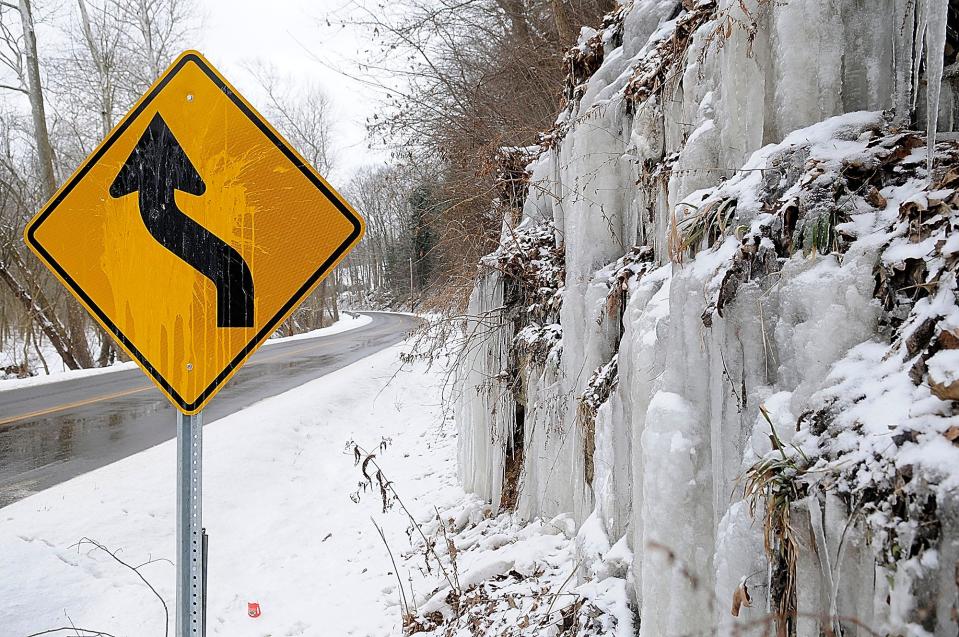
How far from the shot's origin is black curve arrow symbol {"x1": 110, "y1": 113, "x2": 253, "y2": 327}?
2.07 metres

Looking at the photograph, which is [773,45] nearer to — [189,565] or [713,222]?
[713,222]

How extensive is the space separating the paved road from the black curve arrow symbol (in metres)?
4.91

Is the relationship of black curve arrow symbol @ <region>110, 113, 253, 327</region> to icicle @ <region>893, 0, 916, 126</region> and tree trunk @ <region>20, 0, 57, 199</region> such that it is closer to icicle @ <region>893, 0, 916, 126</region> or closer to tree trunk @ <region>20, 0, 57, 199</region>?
icicle @ <region>893, 0, 916, 126</region>

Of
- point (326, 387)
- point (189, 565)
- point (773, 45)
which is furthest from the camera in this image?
point (326, 387)

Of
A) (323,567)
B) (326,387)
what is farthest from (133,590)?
(326,387)

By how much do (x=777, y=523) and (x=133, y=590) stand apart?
15.6 feet

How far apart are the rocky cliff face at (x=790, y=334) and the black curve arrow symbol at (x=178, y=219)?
1551 mm

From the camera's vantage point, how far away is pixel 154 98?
2.10 m

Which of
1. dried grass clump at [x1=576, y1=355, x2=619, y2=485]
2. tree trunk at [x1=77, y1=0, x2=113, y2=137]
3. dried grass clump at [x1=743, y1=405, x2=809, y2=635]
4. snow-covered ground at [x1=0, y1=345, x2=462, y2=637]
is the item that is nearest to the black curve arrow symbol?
dried grass clump at [x1=743, y1=405, x2=809, y2=635]

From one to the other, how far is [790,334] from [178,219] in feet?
6.64

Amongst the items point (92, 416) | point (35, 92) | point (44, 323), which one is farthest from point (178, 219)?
point (44, 323)

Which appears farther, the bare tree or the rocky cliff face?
the bare tree

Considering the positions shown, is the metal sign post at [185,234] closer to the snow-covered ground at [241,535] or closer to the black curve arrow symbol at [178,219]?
the black curve arrow symbol at [178,219]

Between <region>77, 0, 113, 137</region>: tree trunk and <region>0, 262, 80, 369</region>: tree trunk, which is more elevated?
<region>77, 0, 113, 137</region>: tree trunk
